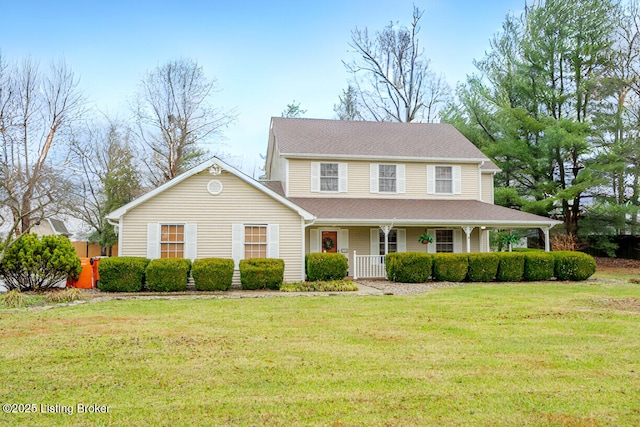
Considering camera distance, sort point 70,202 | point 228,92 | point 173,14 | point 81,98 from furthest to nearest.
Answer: point 228,92, point 70,202, point 81,98, point 173,14

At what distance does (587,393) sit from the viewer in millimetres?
4574

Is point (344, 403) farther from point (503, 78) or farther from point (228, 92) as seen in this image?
point (228, 92)

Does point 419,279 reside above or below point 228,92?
below

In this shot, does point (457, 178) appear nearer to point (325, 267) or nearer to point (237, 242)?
point (325, 267)

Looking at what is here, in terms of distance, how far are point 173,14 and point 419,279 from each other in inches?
502

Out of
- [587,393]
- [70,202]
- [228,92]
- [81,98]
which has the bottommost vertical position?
[587,393]

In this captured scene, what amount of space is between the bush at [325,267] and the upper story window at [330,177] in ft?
15.6

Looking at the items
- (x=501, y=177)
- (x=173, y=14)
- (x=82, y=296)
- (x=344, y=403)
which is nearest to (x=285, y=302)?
(x=82, y=296)

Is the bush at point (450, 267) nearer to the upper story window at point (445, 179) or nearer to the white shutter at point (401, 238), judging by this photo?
the white shutter at point (401, 238)

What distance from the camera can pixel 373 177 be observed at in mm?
19406

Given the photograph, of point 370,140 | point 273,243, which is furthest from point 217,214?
point 370,140

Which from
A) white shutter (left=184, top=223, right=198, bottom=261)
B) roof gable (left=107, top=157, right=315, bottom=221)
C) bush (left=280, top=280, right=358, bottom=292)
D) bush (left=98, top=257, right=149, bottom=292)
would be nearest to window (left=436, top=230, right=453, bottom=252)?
bush (left=280, top=280, right=358, bottom=292)

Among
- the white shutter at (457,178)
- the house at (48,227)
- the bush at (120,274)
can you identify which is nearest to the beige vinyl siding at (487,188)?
the white shutter at (457,178)

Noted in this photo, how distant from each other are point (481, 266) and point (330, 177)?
685cm
